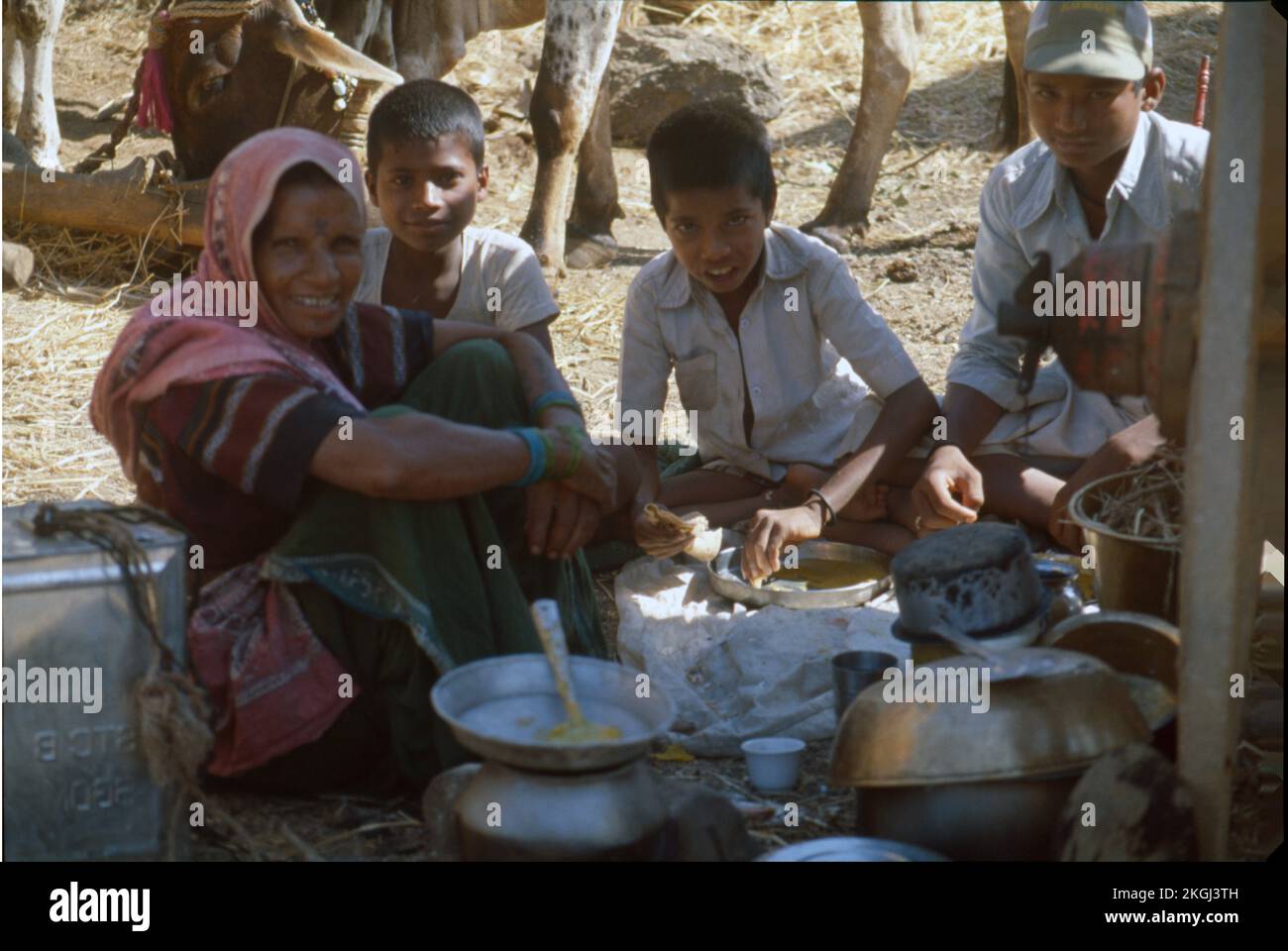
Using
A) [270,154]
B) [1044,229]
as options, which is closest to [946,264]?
[1044,229]

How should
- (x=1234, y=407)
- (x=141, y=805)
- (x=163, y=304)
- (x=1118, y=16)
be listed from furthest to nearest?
(x=1118, y=16)
(x=163, y=304)
(x=141, y=805)
(x=1234, y=407)

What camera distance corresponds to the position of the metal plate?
2.27 m

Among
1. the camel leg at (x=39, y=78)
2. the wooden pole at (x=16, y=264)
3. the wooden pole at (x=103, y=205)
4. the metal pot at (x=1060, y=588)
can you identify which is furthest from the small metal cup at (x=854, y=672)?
the camel leg at (x=39, y=78)

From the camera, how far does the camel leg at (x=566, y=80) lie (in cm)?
616

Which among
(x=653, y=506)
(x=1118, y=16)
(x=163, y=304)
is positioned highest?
(x=1118, y=16)

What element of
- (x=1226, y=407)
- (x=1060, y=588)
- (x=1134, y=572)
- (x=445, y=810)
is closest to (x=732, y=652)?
(x=1060, y=588)

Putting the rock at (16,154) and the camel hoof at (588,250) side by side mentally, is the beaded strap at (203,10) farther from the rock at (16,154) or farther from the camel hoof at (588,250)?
the camel hoof at (588,250)

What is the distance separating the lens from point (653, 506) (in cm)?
382

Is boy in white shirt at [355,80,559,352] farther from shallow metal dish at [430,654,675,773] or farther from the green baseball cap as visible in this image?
shallow metal dish at [430,654,675,773]

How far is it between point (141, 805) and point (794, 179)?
6.83 meters

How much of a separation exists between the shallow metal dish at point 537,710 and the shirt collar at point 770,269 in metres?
1.94

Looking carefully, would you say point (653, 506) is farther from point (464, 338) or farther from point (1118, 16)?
point (1118, 16)

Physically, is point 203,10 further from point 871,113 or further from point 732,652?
point 732,652

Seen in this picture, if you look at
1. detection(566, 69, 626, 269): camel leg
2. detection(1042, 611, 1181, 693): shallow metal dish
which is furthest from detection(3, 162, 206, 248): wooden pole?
detection(1042, 611, 1181, 693): shallow metal dish
